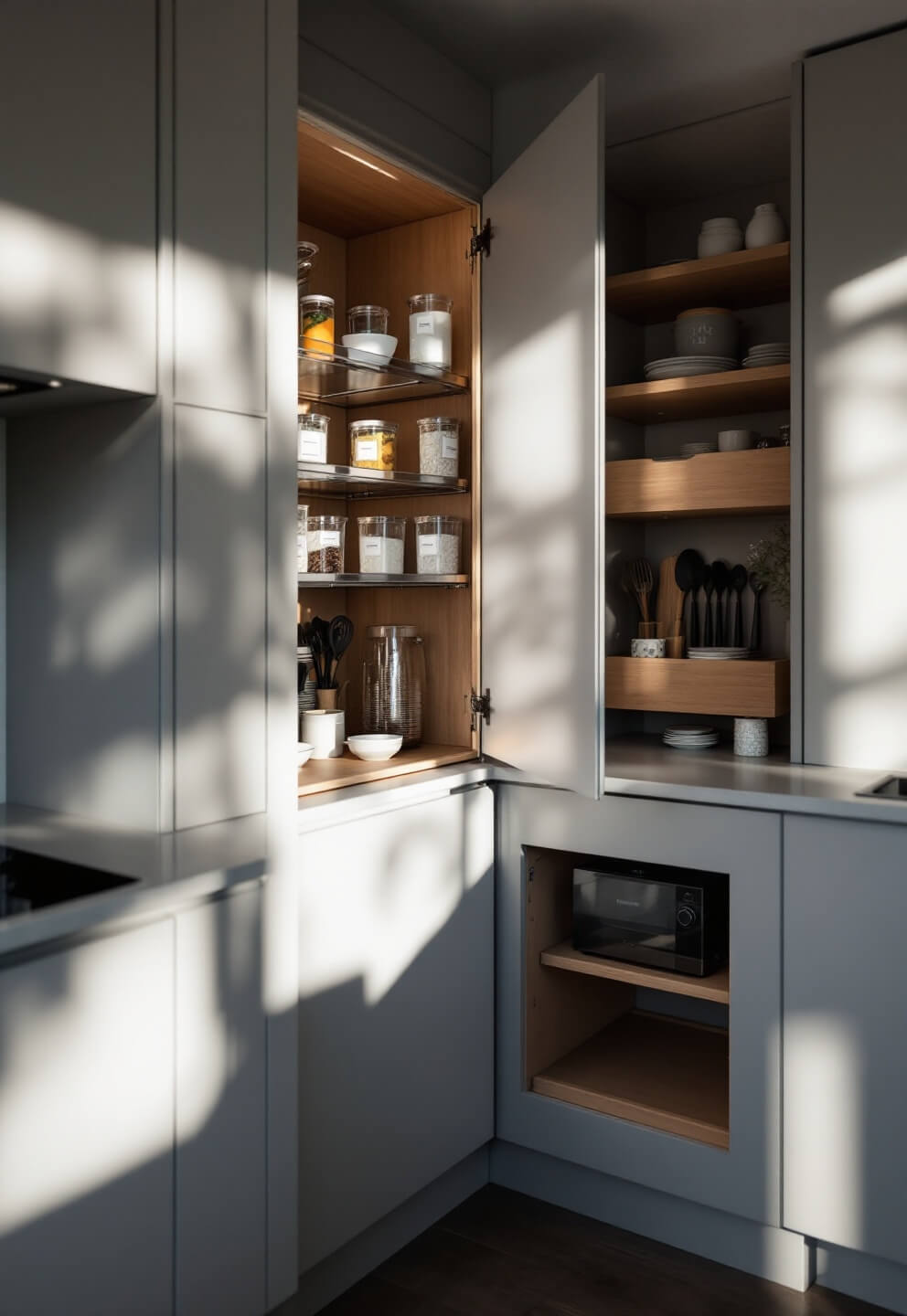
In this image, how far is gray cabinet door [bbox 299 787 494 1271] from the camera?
190 cm

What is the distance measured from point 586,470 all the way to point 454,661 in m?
0.63

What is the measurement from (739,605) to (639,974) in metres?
1.02

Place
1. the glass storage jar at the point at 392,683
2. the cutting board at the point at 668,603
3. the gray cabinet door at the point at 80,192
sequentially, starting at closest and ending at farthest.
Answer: the gray cabinet door at the point at 80,192
the glass storage jar at the point at 392,683
the cutting board at the point at 668,603

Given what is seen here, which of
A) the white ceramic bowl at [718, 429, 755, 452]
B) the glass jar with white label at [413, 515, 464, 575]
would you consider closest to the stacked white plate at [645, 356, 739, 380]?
the white ceramic bowl at [718, 429, 755, 452]

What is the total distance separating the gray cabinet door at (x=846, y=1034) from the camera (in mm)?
1904

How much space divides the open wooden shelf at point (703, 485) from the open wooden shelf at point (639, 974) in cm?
106

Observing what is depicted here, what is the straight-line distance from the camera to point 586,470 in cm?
211

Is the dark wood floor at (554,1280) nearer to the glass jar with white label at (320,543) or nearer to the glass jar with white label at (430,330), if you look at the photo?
the glass jar with white label at (320,543)

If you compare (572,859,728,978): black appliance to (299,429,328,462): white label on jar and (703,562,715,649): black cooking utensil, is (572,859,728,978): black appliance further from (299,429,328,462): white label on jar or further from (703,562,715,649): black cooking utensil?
(299,429,328,462): white label on jar

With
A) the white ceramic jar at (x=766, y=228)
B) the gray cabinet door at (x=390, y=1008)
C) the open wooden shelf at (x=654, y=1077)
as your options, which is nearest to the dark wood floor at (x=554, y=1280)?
the gray cabinet door at (x=390, y=1008)

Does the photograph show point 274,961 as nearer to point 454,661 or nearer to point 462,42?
point 454,661

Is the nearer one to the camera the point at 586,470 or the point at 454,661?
the point at 586,470

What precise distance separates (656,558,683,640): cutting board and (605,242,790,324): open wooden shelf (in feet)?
2.19

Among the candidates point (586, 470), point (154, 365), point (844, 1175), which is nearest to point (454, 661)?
point (586, 470)
